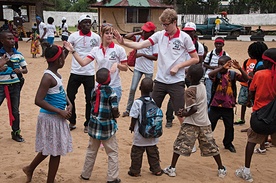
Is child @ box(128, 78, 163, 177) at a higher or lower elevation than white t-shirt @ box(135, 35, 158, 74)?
lower

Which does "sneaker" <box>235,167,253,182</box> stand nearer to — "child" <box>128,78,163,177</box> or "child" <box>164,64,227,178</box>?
"child" <box>164,64,227,178</box>

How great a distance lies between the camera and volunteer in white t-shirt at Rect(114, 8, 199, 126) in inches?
193

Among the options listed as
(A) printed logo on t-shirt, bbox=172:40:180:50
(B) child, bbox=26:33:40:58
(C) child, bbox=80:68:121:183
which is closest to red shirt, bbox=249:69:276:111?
(A) printed logo on t-shirt, bbox=172:40:180:50

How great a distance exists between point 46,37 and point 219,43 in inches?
448

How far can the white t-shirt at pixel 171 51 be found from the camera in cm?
497

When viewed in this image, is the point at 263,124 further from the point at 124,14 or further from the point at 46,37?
the point at 124,14

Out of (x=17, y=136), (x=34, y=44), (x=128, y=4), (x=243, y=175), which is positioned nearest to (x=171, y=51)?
(x=243, y=175)

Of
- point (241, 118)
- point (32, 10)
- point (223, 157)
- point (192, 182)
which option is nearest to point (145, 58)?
point (241, 118)

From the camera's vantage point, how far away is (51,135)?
12.6 feet

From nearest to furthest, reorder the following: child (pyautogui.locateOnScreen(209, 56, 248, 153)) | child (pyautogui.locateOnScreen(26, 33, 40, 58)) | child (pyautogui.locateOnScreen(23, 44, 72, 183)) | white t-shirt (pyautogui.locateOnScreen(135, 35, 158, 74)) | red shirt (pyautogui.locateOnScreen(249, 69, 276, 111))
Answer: child (pyautogui.locateOnScreen(23, 44, 72, 183)) → red shirt (pyautogui.locateOnScreen(249, 69, 276, 111)) → child (pyautogui.locateOnScreen(209, 56, 248, 153)) → white t-shirt (pyautogui.locateOnScreen(135, 35, 158, 74)) → child (pyautogui.locateOnScreen(26, 33, 40, 58))

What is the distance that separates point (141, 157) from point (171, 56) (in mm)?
1504

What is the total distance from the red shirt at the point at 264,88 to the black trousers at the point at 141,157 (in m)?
1.37

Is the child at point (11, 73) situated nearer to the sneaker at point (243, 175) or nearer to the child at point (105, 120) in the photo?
the child at point (105, 120)

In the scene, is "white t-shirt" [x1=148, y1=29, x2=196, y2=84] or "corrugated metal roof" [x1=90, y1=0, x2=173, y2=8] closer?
"white t-shirt" [x1=148, y1=29, x2=196, y2=84]
